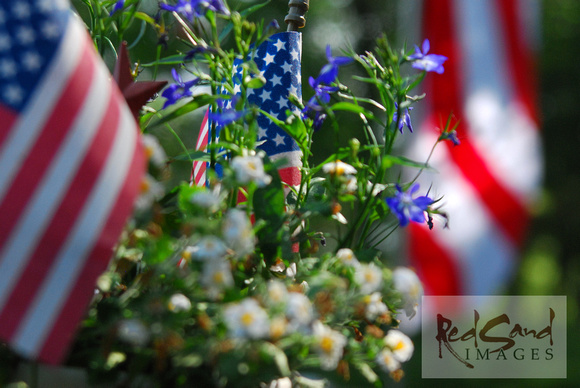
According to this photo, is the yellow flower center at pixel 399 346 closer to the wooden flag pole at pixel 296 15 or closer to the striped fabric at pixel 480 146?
the striped fabric at pixel 480 146

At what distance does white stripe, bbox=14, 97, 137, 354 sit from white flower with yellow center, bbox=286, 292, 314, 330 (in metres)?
0.20

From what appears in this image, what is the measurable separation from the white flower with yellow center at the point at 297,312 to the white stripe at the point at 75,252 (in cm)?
20

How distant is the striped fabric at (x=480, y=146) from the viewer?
3.43 ft

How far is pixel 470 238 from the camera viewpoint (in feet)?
3.46

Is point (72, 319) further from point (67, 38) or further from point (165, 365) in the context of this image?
point (67, 38)

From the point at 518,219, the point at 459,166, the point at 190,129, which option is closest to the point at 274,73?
the point at 459,166

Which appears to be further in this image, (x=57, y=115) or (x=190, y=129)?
(x=190, y=129)

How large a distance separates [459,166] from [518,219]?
Answer: 0.14 m

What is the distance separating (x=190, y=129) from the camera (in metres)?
7.71

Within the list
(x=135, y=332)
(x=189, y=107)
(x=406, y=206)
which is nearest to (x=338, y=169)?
(x=406, y=206)

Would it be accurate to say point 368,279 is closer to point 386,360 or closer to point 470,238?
point 386,360

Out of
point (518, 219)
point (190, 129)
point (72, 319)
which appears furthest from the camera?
point (190, 129)

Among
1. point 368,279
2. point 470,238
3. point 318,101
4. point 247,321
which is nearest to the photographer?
point 247,321

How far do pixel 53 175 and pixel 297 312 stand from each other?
273mm
